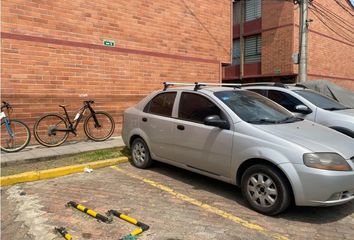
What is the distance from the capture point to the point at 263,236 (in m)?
3.92

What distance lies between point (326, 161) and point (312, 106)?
3720mm

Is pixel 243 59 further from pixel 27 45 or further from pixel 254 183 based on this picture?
pixel 254 183

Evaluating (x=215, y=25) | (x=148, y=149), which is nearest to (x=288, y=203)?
(x=148, y=149)

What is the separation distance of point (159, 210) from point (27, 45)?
540 centimetres

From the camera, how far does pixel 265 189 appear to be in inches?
175

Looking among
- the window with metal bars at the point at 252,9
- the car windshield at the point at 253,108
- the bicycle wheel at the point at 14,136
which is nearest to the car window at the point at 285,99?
the car windshield at the point at 253,108

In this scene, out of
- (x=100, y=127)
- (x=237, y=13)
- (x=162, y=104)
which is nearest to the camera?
(x=162, y=104)

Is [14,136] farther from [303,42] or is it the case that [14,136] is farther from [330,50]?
[330,50]

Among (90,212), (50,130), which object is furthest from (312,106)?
(50,130)

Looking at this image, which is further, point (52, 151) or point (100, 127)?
point (100, 127)

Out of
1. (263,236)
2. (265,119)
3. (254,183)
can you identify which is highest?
(265,119)

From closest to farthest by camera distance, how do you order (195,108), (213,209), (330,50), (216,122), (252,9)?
1. (213,209)
2. (216,122)
3. (195,108)
4. (252,9)
5. (330,50)

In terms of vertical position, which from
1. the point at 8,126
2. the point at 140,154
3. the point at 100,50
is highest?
the point at 100,50

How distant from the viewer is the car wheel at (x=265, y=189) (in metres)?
4.29
